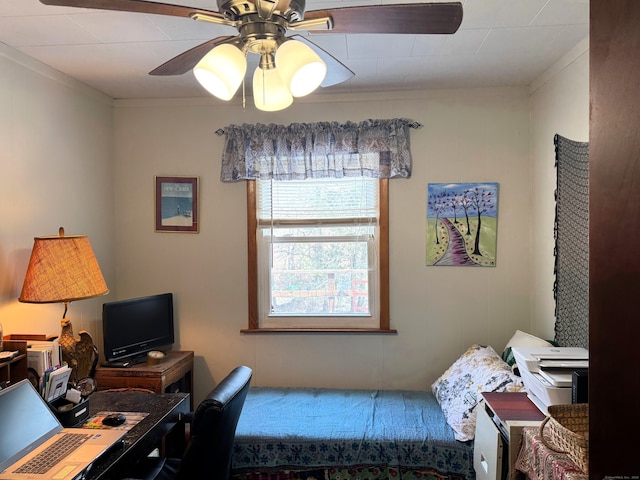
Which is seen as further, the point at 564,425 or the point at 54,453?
the point at 54,453

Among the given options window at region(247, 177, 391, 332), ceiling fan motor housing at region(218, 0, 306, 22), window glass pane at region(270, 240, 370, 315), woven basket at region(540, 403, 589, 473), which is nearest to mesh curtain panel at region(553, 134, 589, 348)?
woven basket at region(540, 403, 589, 473)

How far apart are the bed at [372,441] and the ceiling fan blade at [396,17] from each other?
174 cm

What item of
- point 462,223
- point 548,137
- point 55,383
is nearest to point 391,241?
point 462,223

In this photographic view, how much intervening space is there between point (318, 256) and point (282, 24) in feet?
6.34

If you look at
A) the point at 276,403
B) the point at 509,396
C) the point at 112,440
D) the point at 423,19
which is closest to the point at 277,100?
the point at 423,19

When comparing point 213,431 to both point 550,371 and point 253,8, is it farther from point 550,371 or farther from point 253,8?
point 253,8

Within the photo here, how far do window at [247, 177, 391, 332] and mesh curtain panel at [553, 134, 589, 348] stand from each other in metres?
1.05

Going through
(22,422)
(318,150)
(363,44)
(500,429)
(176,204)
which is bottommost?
(500,429)

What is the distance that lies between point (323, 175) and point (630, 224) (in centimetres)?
235

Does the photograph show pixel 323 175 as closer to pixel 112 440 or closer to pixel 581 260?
pixel 581 260

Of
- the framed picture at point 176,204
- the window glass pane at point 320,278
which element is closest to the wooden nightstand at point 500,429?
the window glass pane at point 320,278

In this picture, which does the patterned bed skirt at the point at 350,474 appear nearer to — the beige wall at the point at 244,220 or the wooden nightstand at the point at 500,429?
the wooden nightstand at the point at 500,429

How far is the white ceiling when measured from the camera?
6.02 ft

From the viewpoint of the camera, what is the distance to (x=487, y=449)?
1870 millimetres
